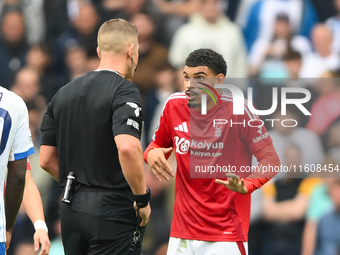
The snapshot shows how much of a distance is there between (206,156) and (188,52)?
314cm

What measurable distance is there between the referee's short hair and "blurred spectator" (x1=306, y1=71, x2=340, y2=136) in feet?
8.10

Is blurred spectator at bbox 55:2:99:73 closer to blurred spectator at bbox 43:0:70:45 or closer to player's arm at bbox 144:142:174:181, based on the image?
blurred spectator at bbox 43:0:70:45

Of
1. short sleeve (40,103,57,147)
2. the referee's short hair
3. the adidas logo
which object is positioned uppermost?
the referee's short hair

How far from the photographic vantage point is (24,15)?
705cm

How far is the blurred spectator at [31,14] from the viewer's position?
6.97m

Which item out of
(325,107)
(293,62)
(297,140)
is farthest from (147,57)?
(297,140)

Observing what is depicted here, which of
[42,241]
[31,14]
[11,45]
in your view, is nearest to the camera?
[42,241]

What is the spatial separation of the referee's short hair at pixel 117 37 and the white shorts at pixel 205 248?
1396 mm

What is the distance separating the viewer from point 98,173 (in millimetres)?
3145

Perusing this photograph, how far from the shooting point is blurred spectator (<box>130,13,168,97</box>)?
Result: 262 inches

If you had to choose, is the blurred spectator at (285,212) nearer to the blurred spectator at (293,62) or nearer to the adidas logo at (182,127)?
the blurred spectator at (293,62)

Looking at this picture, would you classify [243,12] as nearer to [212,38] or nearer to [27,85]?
[212,38]

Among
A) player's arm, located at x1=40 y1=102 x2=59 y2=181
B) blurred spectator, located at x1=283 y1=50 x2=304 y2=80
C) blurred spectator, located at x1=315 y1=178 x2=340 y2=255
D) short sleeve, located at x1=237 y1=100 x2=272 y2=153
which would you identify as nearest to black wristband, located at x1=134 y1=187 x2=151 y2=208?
player's arm, located at x1=40 y1=102 x2=59 y2=181

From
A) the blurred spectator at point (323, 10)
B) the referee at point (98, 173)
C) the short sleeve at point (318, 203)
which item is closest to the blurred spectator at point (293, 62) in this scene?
the blurred spectator at point (323, 10)
